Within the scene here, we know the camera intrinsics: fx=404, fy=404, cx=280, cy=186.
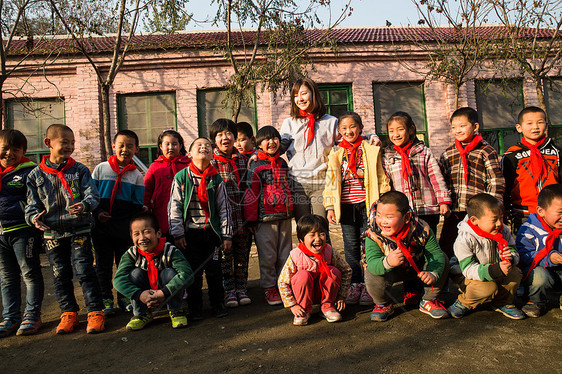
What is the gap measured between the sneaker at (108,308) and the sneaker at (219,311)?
2.99ft

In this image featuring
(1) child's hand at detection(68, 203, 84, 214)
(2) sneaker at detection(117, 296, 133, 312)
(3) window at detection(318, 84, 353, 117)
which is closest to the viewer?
(1) child's hand at detection(68, 203, 84, 214)

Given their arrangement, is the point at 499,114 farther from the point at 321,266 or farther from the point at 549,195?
the point at 321,266

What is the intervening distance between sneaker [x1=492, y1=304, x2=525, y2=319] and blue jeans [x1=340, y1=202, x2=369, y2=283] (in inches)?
43.2

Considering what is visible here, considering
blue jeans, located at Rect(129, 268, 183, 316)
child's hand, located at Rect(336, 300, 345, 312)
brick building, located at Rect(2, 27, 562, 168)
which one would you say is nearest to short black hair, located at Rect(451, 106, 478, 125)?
child's hand, located at Rect(336, 300, 345, 312)

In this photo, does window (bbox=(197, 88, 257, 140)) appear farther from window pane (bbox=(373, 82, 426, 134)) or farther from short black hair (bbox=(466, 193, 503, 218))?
short black hair (bbox=(466, 193, 503, 218))

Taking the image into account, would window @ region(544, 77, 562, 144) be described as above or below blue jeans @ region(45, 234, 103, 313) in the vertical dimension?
above

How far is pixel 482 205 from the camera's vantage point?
2.94m

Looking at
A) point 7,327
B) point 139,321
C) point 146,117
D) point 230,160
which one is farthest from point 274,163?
point 146,117

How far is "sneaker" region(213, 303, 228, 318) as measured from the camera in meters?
3.25

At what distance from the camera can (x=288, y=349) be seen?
2561 mm

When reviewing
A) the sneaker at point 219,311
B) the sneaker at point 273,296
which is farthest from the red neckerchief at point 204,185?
the sneaker at point 273,296

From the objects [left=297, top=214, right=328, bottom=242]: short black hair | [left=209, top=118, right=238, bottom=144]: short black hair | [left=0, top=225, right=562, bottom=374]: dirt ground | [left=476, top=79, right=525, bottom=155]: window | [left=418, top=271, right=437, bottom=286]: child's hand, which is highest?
[left=476, top=79, right=525, bottom=155]: window

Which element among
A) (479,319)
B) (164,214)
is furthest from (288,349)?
(164,214)

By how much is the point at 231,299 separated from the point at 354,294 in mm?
1068
